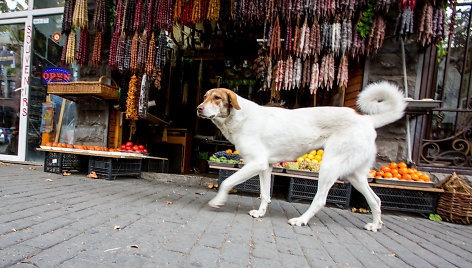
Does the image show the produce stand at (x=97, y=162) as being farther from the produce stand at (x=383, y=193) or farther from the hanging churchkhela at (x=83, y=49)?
the produce stand at (x=383, y=193)

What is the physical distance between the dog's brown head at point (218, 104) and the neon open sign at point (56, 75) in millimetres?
5703

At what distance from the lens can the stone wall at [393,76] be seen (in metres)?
4.33

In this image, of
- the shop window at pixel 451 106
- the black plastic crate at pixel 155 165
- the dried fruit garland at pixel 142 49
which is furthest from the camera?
the black plastic crate at pixel 155 165

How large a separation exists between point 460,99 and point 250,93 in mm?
5139

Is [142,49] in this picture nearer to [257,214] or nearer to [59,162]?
[59,162]

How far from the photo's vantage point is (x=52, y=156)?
4.83m

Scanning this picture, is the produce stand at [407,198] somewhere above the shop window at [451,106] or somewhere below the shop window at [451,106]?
below

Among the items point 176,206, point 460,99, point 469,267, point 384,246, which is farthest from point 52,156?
point 460,99

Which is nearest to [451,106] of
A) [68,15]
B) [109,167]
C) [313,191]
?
[313,191]

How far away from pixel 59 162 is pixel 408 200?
22.3ft

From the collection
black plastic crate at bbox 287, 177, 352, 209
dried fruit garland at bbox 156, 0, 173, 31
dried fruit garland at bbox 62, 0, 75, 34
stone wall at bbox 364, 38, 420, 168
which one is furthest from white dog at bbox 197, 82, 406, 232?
dried fruit garland at bbox 62, 0, 75, 34

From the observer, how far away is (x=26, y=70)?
6.10 m

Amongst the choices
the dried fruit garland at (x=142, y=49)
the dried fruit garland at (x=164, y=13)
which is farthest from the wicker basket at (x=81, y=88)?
the dried fruit garland at (x=164, y=13)

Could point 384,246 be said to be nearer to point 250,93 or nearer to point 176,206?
point 176,206
